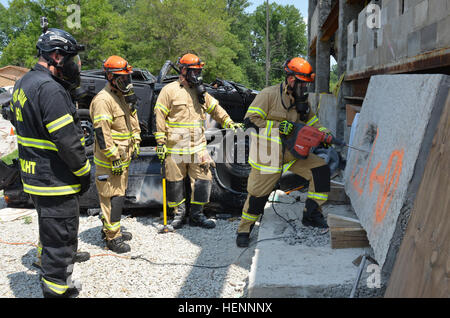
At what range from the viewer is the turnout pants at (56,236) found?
300 cm

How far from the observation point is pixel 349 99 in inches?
255

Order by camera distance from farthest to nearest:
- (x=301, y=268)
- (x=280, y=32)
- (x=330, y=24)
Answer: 1. (x=280, y=32)
2. (x=330, y=24)
3. (x=301, y=268)

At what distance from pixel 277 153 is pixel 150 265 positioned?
1.75m

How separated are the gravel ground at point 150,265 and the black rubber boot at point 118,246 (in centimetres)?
8

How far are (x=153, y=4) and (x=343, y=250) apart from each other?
2478 centimetres

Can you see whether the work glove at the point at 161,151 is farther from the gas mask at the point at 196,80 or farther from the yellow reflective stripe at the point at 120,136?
the gas mask at the point at 196,80

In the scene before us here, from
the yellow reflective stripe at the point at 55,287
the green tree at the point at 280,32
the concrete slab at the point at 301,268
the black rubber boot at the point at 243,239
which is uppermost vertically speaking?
the green tree at the point at 280,32

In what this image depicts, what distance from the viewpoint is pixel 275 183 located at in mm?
4023

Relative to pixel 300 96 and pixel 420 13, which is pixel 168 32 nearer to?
pixel 300 96

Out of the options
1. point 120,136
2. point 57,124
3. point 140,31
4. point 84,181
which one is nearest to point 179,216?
point 120,136

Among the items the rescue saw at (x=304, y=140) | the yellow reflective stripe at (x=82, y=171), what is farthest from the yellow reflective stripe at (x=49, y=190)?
the rescue saw at (x=304, y=140)

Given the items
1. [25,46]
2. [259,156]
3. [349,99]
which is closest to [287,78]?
[259,156]
